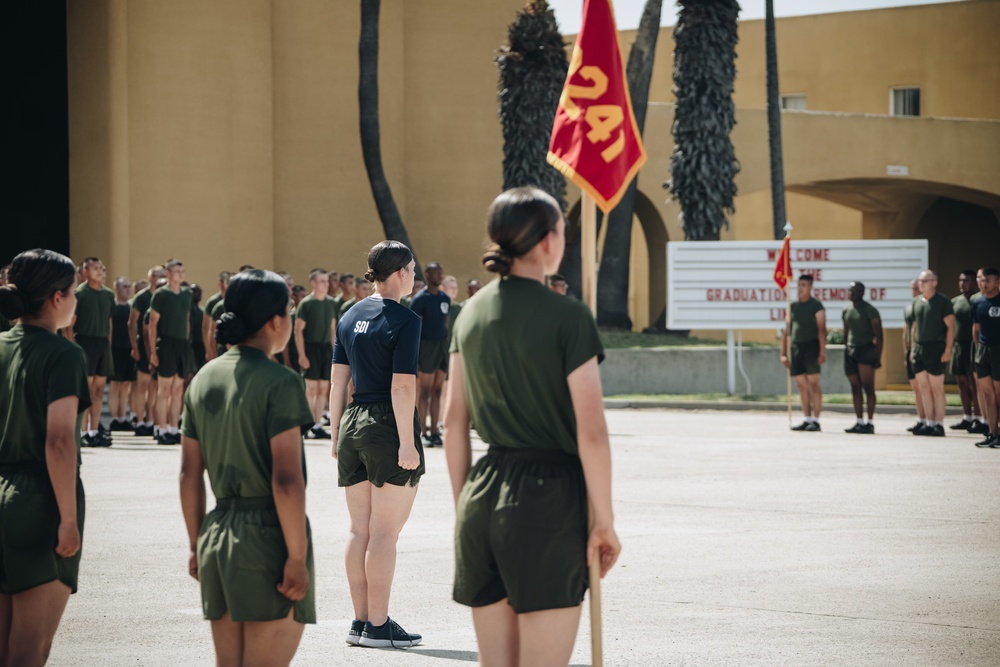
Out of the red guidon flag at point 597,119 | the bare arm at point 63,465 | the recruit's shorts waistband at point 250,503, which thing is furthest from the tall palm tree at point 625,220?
the recruit's shorts waistband at point 250,503

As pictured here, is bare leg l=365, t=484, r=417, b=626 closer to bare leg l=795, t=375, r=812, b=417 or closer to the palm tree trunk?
bare leg l=795, t=375, r=812, b=417

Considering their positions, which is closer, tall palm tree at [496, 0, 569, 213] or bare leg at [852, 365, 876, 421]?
bare leg at [852, 365, 876, 421]

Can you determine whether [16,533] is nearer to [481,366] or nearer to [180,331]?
[481,366]

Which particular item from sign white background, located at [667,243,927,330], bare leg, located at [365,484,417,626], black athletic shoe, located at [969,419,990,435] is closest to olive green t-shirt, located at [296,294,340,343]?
black athletic shoe, located at [969,419,990,435]

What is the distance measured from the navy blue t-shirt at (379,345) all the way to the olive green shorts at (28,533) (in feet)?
7.06

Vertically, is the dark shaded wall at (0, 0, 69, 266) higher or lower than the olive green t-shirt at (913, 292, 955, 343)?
higher

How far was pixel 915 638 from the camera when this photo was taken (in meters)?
6.66

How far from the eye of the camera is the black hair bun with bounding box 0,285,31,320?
194 inches

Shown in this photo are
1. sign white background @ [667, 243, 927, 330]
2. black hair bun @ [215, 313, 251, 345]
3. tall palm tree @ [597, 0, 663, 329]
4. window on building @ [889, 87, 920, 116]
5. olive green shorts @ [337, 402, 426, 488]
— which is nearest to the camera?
black hair bun @ [215, 313, 251, 345]

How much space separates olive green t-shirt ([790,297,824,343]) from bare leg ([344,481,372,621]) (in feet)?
45.2

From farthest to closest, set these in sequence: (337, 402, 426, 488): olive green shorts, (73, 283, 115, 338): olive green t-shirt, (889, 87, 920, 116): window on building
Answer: (889, 87, 920, 116): window on building
(73, 283, 115, 338): olive green t-shirt
(337, 402, 426, 488): olive green shorts

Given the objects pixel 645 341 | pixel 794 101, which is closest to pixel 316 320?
pixel 645 341

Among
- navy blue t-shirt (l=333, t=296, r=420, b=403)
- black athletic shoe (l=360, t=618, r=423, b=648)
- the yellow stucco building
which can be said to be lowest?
black athletic shoe (l=360, t=618, r=423, b=648)

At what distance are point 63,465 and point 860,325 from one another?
52.0ft
